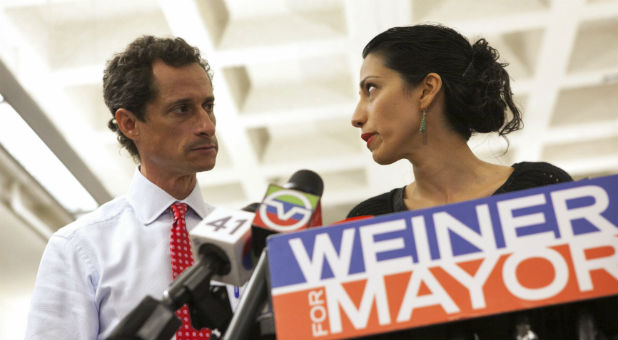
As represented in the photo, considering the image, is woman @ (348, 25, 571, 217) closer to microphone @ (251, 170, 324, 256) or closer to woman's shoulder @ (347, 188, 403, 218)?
woman's shoulder @ (347, 188, 403, 218)

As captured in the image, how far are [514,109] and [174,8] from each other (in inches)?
107

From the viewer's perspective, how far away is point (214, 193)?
6.45 metres

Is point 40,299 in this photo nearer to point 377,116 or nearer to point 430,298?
point 377,116

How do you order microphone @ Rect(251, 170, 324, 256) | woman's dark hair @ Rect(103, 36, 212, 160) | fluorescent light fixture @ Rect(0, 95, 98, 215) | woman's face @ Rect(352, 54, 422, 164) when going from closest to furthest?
microphone @ Rect(251, 170, 324, 256)
woman's face @ Rect(352, 54, 422, 164)
woman's dark hair @ Rect(103, 36, 212, 160)
fluorescent light fixture @ Rect(0, 95, 98, 215)

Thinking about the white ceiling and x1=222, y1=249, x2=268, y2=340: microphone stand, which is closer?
x1=222, y1=249, x2=268, y2=340: microphone stand

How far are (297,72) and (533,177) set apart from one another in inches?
142

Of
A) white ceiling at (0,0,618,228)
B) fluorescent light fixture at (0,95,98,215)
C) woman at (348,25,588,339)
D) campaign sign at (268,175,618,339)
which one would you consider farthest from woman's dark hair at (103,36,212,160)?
fluorescent light fixture at (0,95,98,215)

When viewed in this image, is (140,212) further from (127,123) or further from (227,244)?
(227,244)

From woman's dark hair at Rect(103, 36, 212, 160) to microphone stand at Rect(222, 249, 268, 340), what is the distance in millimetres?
1008

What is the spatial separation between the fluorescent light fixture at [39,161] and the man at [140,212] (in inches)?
109

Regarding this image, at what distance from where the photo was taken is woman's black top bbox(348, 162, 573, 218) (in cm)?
152

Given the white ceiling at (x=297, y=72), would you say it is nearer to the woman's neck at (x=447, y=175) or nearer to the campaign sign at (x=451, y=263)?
the woman's neck at (x=447, y=175)

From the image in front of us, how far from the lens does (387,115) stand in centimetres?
157

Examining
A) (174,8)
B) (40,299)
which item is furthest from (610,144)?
(40,299)
